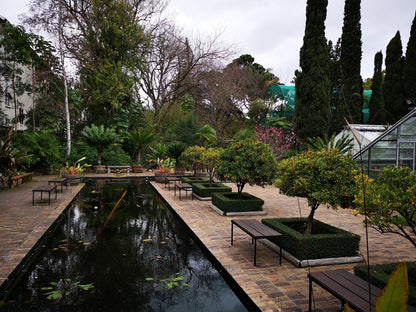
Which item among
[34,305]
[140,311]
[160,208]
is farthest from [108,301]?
[160,208]

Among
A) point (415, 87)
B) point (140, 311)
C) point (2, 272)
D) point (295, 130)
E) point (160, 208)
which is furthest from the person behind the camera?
point (415, 87)

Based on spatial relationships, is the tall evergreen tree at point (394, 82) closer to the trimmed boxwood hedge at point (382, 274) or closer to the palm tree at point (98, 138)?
the palm tree at point (98, 138)

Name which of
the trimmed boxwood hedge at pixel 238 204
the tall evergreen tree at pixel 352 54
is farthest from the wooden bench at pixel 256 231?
the tall evergreen tree at pixel 352 54

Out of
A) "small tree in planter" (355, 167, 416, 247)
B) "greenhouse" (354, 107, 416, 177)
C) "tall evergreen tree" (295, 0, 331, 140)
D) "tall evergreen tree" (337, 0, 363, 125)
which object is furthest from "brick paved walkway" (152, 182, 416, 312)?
"tall evergreen tree" (337, 0, 363, 125)

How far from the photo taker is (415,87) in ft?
68.7

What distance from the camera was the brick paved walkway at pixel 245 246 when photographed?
3834mm

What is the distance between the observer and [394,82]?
22844mm

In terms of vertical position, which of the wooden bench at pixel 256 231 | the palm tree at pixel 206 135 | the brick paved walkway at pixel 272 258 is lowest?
the brick paved walkway at pixel 272 258

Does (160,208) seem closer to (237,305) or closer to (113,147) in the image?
(237,305)

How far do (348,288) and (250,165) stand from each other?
520 centimetres

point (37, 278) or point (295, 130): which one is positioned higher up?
point (295, 130)

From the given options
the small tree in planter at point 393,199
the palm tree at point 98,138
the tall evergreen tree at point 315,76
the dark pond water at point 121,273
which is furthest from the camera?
the palm tree at point 98,138

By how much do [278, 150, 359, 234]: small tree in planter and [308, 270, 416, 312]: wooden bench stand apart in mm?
1809

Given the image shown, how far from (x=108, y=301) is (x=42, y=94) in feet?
65.1
